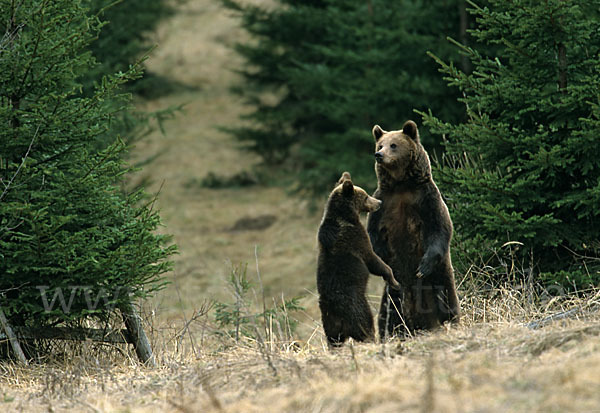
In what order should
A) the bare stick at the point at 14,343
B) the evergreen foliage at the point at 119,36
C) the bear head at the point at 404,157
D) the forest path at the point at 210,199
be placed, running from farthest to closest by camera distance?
the forest path at the point at 210,199
the evergreen foliage at the point at 119,36
the bare stick at the point at 14,343
the bear head at the point at 404,157

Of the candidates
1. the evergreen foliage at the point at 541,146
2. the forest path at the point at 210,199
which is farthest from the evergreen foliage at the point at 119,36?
the evergreen foliage at the point at 541,146

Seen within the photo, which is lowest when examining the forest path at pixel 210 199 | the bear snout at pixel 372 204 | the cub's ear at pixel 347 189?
the forest path at pixel 210 199

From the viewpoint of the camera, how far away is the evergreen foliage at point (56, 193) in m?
6.77

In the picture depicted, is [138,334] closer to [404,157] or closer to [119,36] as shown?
[404,157]

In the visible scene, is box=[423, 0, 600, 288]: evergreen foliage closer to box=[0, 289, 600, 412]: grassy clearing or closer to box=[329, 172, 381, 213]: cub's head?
box=[0, 289, 600, 412]: grassy clearing

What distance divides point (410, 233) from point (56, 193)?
3.38m

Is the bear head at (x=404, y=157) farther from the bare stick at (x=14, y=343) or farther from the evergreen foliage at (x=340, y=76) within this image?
the evergreen foliage at (x=340, y=76)

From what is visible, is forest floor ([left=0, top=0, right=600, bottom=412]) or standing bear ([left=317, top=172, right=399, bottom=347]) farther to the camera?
standing bear ([left=317, top=172, right=399, bottom=347])

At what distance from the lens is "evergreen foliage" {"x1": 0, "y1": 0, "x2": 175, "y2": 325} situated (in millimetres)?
6773

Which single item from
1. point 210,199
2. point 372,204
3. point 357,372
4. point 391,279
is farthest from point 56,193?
point 210,199

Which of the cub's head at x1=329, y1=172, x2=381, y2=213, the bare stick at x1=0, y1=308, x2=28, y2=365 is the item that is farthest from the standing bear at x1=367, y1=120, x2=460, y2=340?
the bare stick at x1=0, y1=308, x2=28, y2=365

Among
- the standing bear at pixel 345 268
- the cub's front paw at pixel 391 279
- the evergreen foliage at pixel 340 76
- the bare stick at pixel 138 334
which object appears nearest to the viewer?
the standing bear at pixel 345 268

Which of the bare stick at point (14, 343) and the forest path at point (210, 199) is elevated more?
the bare stick at point (14, 343)

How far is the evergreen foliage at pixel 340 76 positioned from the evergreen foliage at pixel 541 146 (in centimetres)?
651
